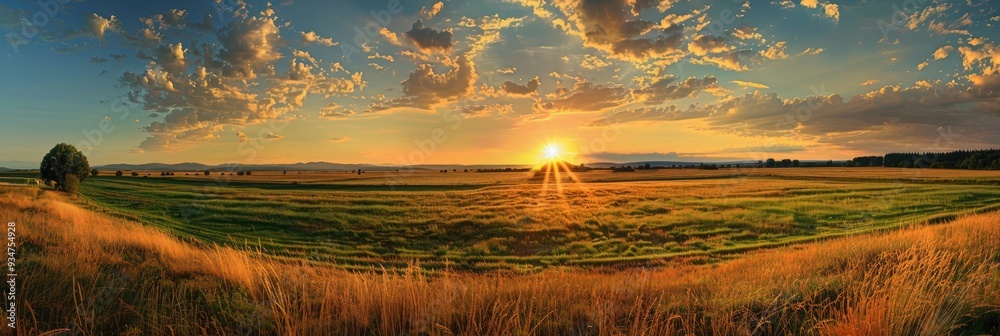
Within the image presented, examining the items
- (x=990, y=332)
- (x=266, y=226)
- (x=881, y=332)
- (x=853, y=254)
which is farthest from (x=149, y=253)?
(x=266, y=226)

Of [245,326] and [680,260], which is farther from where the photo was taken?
[680,260]

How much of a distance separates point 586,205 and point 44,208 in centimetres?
3697

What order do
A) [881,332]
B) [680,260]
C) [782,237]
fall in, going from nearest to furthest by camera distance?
[881,332] < [680,260] < [782,237]

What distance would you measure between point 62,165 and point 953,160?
197303mm

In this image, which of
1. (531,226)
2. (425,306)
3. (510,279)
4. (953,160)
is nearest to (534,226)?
(531,226)

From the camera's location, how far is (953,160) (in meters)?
135

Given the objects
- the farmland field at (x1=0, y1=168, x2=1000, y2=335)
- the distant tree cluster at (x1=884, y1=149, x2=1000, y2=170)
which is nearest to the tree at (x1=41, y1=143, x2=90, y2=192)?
the farmland field at (x1=0, y1=168, x2=1000, y2=335)

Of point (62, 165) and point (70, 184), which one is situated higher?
point (62, 165)

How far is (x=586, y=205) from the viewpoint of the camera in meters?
44.0

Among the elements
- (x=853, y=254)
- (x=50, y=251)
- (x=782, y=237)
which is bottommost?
(x=782, y=237)

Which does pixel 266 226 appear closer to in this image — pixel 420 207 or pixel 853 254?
pixel 420 207

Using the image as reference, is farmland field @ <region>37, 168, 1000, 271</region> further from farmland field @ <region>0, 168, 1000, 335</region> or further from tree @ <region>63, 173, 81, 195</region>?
tree @ <region>63, 173, 81, 195</region>

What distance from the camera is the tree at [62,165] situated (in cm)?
4559

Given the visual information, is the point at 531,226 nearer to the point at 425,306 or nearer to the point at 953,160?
the point at 425,306
